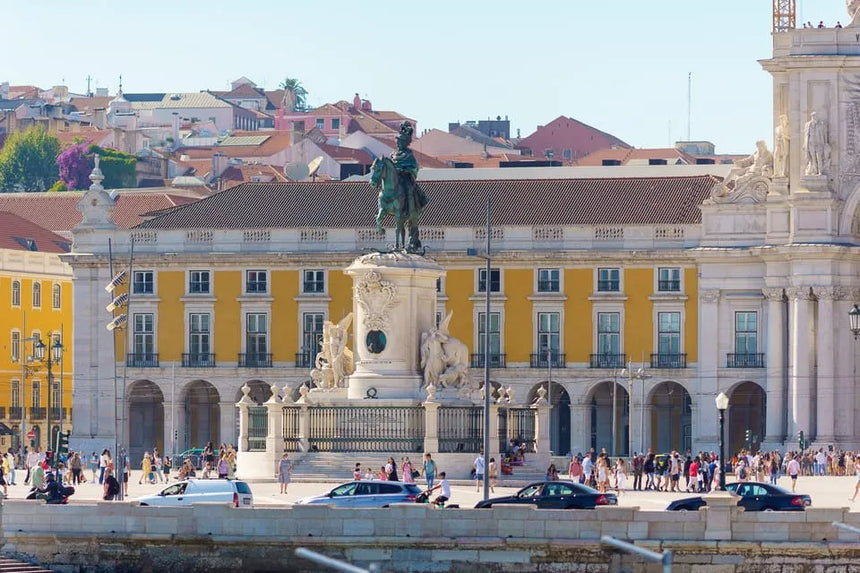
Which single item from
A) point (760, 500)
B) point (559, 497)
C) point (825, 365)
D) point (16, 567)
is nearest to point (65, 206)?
point (825, 365)

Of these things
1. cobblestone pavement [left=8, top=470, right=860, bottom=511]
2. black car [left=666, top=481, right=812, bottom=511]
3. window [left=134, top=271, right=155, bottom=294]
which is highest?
window [left=134, top=271, right=155, bottom=294]

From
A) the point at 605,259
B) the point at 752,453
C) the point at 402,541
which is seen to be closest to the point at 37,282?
the point at 605,259

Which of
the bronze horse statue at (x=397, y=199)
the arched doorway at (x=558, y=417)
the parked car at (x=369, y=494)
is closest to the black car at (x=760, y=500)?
the parked car at (x=369, y=494)

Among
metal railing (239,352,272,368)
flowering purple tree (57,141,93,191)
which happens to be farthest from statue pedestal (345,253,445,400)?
flowering purple tree (57,141,93,191)

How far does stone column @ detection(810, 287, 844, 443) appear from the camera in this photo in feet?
350

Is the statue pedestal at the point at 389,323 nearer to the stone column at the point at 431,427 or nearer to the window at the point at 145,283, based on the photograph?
the stone column at the point at 431,427

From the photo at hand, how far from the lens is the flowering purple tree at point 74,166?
18188 centimetres

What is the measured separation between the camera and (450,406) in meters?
74.1

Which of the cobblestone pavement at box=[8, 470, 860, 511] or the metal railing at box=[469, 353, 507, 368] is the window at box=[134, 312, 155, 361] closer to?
the metal railing at box=[469, 353, 507, 368]

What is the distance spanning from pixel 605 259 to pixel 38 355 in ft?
66.7

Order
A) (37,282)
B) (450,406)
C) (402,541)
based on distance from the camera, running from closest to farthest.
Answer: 1. (402,541)
2. (450,406)
3. (37,282)

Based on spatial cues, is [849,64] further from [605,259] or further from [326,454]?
[326,454]

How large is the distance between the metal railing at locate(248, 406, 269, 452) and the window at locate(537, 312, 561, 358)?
35.2 meters

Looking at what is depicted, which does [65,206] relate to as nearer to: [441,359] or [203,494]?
[441,359]
